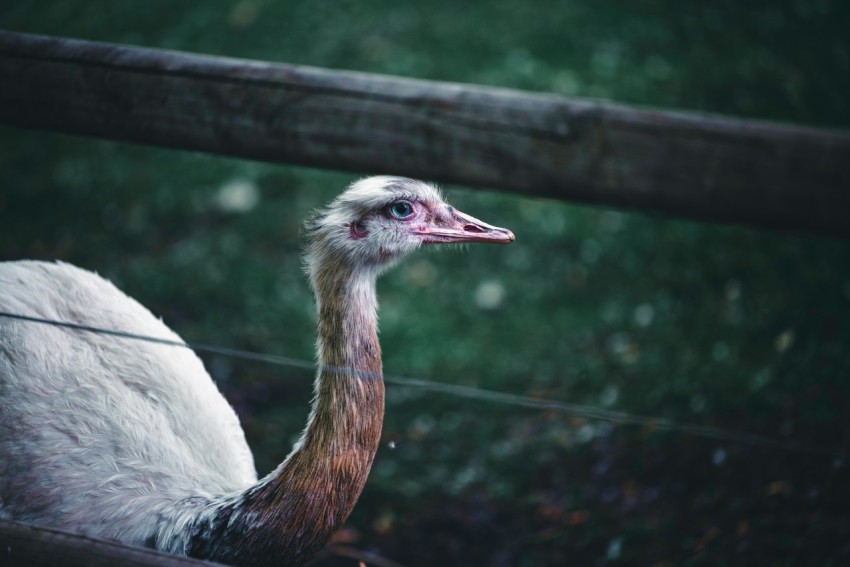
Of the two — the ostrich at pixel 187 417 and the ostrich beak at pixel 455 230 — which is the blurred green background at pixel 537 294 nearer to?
the ostrich at pixel 187 417

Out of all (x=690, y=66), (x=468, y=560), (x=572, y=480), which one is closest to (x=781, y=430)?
(x=572, y=480)

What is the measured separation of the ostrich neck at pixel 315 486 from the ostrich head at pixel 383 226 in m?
0.25

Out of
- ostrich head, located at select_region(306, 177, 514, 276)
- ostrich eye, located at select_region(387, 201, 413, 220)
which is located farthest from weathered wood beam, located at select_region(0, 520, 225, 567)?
ostrich eye, located at select_region(387, 201, 413, 220)

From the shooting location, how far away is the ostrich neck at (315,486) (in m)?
2.35

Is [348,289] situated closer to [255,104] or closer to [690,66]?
[255,104]

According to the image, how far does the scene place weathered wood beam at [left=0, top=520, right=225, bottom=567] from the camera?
187 cm

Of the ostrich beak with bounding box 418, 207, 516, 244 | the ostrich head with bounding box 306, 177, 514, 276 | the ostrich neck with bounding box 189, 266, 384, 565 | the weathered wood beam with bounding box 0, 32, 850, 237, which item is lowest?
the ostrich neck with bounding box 189, 266, 384, 565

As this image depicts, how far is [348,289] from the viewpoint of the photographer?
2.53m

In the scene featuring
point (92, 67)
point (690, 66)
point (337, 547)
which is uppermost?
point (92, 67)

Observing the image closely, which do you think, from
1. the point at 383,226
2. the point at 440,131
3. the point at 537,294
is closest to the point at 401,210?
the point at 383,226

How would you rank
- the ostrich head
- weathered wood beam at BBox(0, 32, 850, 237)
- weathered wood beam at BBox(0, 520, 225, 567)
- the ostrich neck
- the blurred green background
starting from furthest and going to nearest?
the blurred green background, the ostrich head, the ostrich neck, weathered wood beam at BBox(0, 520, 225, 567), weathered wood beam at BBox(0, 32, 850, 237)

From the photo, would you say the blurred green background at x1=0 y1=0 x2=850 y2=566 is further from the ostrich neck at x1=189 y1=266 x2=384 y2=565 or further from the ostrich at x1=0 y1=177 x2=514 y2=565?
the ostrich neck at x1=189 y1=266 x2=384 y2=565

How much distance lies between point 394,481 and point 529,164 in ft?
10.5

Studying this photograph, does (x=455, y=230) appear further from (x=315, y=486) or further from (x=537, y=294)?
(x=537, y=294)
